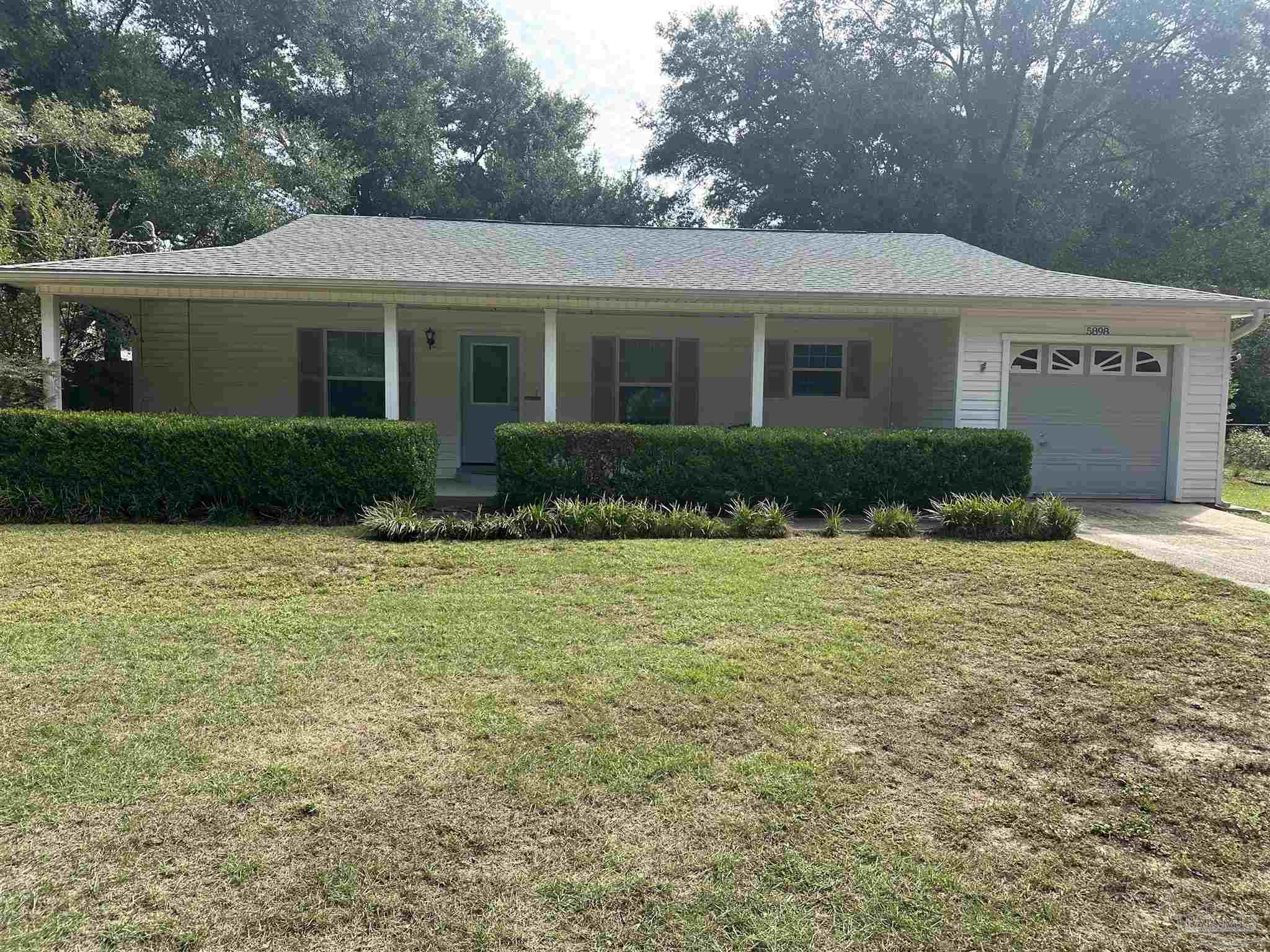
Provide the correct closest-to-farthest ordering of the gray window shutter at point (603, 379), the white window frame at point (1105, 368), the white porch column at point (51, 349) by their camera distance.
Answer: the white porch column at point (51, 349) < the white window frame at point (1105, 368) < the gray window shutter at point (603, 379)

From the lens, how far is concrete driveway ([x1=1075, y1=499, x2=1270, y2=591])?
21.7 feet

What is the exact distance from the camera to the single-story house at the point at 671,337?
9531 millimetres

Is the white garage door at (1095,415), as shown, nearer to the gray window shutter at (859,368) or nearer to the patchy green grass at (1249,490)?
the patchy green grass at (1249,490)

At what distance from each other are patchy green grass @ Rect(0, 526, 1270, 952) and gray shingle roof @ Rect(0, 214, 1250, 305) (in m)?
4.59

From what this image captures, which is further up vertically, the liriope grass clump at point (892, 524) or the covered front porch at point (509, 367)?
the covered front porch at point (509, 367)

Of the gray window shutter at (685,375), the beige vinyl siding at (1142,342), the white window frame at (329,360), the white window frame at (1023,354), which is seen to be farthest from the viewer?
the gray window shutter at (685,375)

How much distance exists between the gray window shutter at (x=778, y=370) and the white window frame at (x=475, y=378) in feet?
13.4

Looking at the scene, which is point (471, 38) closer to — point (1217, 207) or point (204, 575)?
point (1217, 207)

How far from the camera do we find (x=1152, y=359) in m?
10.6

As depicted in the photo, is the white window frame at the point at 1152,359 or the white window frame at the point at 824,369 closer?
the white window frame at the point at 1152,359

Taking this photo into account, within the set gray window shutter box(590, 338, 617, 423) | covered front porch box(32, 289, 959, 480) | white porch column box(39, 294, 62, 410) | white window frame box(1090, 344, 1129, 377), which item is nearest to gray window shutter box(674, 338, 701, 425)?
covered front porch box(32, 289, 959, 480)

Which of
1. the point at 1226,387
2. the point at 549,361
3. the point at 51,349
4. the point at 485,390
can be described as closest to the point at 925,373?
the point at 1226,387

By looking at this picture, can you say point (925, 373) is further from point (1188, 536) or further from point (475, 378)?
point (475, 378)

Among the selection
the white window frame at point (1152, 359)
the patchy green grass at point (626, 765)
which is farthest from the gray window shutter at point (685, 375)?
the patchy green grass at point (626, 765)
